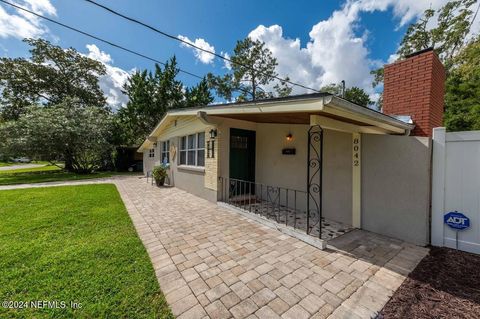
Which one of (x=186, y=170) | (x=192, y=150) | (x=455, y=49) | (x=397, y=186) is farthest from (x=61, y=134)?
(x=455, y=49)

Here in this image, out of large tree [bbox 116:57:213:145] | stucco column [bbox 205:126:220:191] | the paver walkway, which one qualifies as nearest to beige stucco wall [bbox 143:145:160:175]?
large tree [bbox 116:57:213:145]

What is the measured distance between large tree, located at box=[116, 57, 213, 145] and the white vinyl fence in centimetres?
1917

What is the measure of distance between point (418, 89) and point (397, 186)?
2296 mm

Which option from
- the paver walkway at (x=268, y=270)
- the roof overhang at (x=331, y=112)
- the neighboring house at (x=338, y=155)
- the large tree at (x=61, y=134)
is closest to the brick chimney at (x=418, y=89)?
the neighboring house at (x=338, y=155)

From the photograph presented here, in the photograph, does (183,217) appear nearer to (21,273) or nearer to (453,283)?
(21,273)

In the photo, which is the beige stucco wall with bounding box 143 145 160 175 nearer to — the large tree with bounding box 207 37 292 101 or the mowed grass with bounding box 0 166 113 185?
the mowed grass with bounding box 0 166 113 185

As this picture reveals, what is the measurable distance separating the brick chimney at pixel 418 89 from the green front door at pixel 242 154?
405 cm

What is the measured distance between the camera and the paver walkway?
215cm

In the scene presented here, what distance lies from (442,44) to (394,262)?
1661 cm

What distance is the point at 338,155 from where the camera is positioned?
4.81 metres

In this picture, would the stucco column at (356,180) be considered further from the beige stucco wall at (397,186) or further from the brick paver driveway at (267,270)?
the brick paver driveway at (267,270)

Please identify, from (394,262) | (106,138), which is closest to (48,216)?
(394,262)

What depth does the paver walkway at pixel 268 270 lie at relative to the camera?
2.15 m

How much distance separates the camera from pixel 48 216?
517 centimetres
